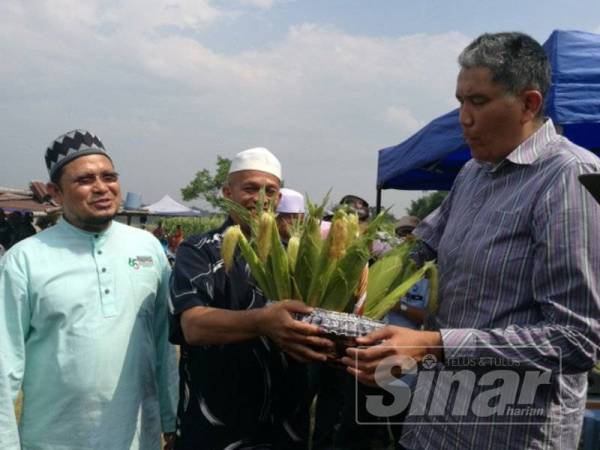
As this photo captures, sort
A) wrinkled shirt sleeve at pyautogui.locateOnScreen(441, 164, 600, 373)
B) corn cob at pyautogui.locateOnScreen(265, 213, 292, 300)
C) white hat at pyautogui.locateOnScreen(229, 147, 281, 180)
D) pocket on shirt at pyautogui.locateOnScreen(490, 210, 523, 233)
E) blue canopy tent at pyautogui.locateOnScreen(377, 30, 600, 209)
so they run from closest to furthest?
wrinkled shirt sleeve at pyautogui.locateOnScreen(441, 164, 600, 373)
pocket on shirt at pyautogui.locateOnScreen(490, 210, 523, 233)
corn cob at pyautogui.locateOnScreen(265, 213, 292, 300)
white hat at pyautogui.locateOnScreen(229, 147, 281, 180)
blue canopy tent at pyautogui.locateOnScreen(377, 30, 600, 209)

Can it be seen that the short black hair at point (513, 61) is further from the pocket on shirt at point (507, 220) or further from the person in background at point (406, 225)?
the person in background at point (406, 225)

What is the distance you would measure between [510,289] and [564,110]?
2100 millimetres

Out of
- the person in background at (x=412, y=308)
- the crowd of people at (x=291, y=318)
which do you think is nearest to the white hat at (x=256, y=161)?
the crowd of people at (x=291, y=318)

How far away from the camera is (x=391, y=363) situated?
147cm

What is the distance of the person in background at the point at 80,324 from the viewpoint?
2.11 meters

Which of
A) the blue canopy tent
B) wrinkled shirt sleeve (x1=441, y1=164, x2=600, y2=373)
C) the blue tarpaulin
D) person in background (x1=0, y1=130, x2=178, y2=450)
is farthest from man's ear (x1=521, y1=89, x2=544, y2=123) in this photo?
person in background (x1=0, y1=130, x2=178, y2=450)

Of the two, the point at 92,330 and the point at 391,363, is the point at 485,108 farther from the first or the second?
the point at 92,330

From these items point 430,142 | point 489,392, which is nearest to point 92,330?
point 489,392

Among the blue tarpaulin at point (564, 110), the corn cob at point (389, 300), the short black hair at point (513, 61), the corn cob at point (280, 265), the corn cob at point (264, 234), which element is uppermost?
the blue tarpaulin at point (564, 110)

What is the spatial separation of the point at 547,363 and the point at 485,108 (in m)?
0.72

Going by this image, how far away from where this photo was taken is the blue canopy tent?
325 centimetres

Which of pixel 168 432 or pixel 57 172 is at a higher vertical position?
pixel 57 172

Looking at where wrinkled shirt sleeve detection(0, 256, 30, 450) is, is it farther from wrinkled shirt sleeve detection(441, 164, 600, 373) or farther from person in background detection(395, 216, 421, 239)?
person in background detection(395, 216, 421, 239)

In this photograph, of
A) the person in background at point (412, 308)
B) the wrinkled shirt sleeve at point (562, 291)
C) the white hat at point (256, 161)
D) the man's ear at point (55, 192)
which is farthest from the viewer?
the person in background at point (412, 308)
